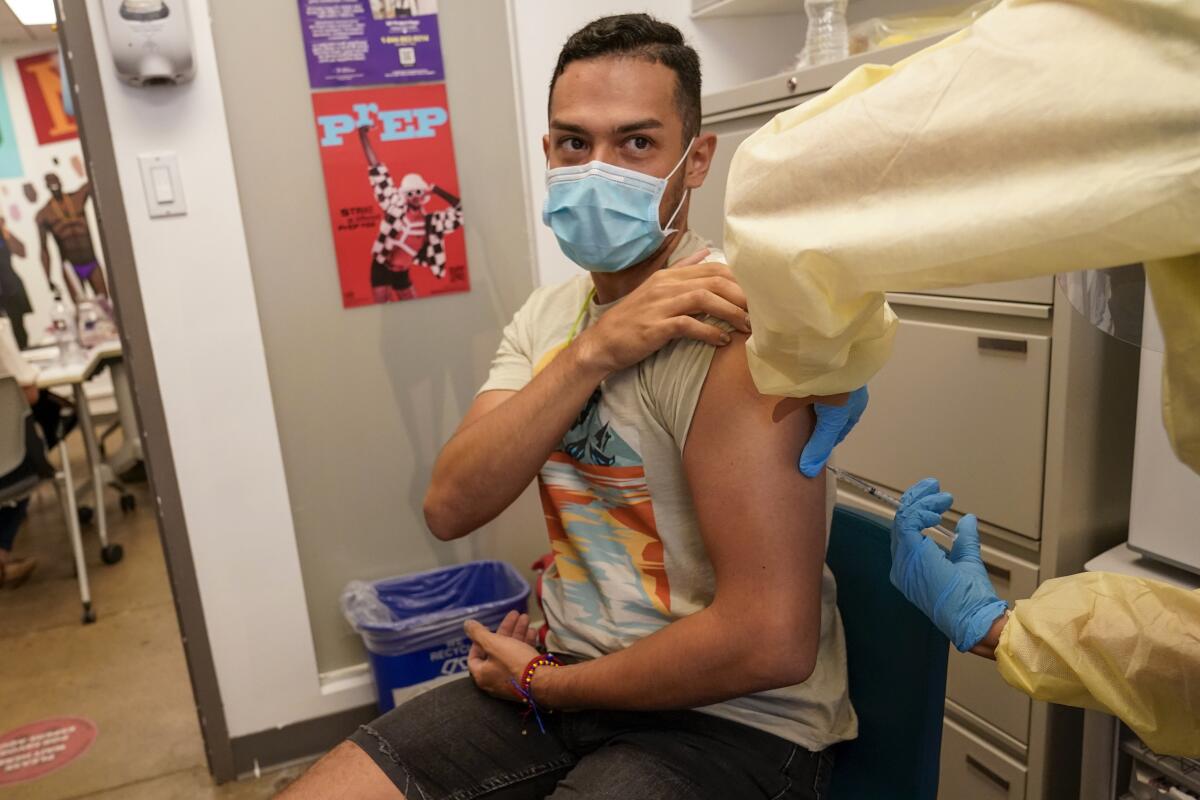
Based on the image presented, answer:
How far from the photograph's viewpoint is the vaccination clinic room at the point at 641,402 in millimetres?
496

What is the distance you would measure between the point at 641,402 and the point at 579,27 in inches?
57.7

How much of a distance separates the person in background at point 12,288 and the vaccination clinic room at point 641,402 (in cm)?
292

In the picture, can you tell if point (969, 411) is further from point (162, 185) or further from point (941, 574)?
point (162, 185)

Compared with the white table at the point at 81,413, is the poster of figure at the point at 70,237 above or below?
above

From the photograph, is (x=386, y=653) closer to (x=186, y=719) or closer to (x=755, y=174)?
(x=186, y=719)

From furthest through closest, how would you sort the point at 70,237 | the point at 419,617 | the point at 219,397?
1. the point at 70,237
2. the point at 419,617
3. the point at 219,397

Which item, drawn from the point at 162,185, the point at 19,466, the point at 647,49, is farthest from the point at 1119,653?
the point at 19,466

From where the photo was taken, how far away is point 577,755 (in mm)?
1089

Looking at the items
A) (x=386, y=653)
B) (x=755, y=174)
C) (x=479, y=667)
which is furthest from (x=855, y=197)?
(x=386, y=653)

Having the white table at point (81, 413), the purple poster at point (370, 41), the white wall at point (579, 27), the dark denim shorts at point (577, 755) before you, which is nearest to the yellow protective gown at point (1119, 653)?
the dark denim shorts at point (577, 755)

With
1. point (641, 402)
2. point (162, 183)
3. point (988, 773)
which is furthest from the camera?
point (162, 183)

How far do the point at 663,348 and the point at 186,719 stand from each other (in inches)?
84.7

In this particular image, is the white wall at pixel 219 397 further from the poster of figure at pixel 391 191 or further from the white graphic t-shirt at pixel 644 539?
the white graphic t-shirt at pixel 644 539

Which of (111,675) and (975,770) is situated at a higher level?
(975,770)
